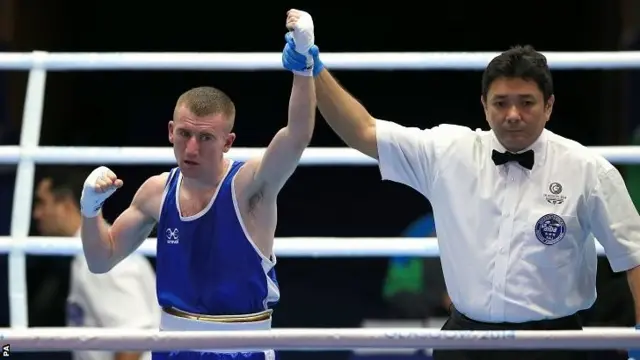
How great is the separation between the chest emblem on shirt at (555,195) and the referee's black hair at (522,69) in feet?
0.65

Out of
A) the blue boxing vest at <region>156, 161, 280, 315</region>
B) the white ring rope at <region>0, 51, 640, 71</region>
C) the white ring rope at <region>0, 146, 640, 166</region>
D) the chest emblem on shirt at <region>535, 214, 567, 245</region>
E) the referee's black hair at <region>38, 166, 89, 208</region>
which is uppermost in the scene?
the white ring rope at <region>0, 51, 640, 71</region>

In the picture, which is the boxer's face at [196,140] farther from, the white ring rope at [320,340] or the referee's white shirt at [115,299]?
the referee's white shirt at [115,299]

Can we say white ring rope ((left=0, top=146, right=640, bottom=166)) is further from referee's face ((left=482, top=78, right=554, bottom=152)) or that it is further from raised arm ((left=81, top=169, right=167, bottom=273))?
referee's face ((left=482, top=78, right=554, bottom=152))

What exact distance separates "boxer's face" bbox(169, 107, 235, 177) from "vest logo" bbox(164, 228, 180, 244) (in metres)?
0.13

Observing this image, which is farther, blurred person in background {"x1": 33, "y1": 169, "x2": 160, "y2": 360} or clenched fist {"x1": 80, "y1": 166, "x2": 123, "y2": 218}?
blurred person in background {"x1": 33, "y1": 169, "x2": 160, "y2": 360}

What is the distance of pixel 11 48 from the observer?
559 cm

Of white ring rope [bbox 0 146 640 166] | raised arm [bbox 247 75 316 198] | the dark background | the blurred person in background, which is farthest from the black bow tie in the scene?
the dark background

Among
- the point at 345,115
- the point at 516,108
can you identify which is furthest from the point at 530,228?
the point at 345,115

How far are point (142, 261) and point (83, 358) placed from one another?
38cm

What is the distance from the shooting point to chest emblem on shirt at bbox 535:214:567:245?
2.57 meters

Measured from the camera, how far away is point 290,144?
2529 millimetres

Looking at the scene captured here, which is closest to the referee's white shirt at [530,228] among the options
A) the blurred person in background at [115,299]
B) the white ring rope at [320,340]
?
the white ring rope at [320,340]

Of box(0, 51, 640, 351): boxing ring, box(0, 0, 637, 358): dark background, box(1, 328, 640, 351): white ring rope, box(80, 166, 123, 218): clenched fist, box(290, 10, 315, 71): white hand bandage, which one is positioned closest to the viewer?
box(1, 328, 640, 351): white ring rope

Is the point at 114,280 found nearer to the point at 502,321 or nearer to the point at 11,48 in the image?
the point at 502,321
